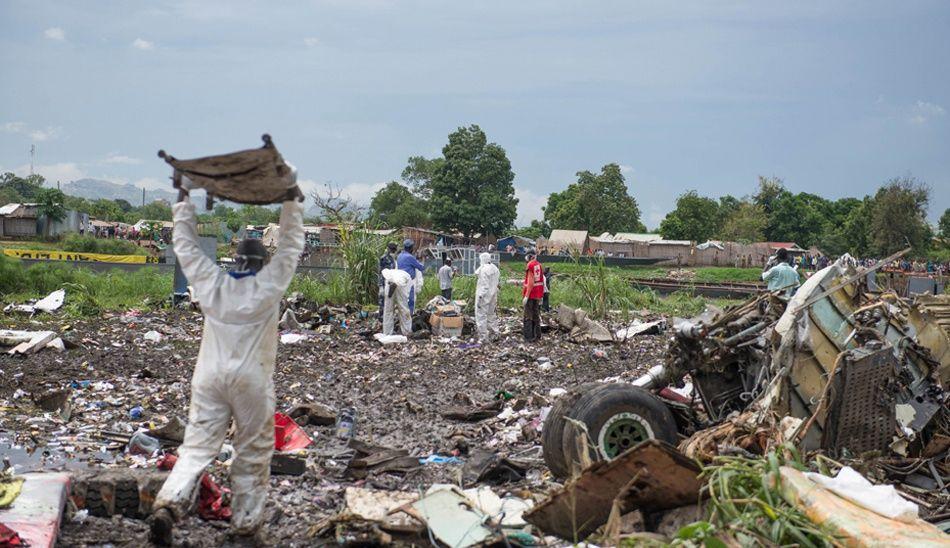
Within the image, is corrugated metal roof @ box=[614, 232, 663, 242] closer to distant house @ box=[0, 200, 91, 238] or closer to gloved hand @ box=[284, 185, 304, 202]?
distant house @ box=[0, 200, 91, 238]

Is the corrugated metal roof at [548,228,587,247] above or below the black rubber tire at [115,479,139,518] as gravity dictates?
above

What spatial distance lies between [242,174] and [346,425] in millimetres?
4057

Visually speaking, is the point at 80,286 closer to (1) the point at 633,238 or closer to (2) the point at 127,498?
(2) the point at 127,498

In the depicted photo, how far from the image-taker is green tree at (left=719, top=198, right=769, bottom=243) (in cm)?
7131

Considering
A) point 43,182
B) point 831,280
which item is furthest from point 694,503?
point 43,182

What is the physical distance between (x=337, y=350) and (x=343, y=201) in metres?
6.99

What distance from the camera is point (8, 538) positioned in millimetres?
4523

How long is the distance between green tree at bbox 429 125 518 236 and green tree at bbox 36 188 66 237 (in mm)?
23168

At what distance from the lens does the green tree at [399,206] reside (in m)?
79.1

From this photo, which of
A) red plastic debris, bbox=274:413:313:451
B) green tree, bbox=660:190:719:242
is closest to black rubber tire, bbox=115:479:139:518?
red plastic debris, bbox=274:413:313:451

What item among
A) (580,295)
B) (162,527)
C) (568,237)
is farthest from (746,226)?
(162,527)

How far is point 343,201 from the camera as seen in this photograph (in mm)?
21641

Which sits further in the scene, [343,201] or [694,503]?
[343,201]

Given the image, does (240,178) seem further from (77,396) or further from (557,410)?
(77,396)
